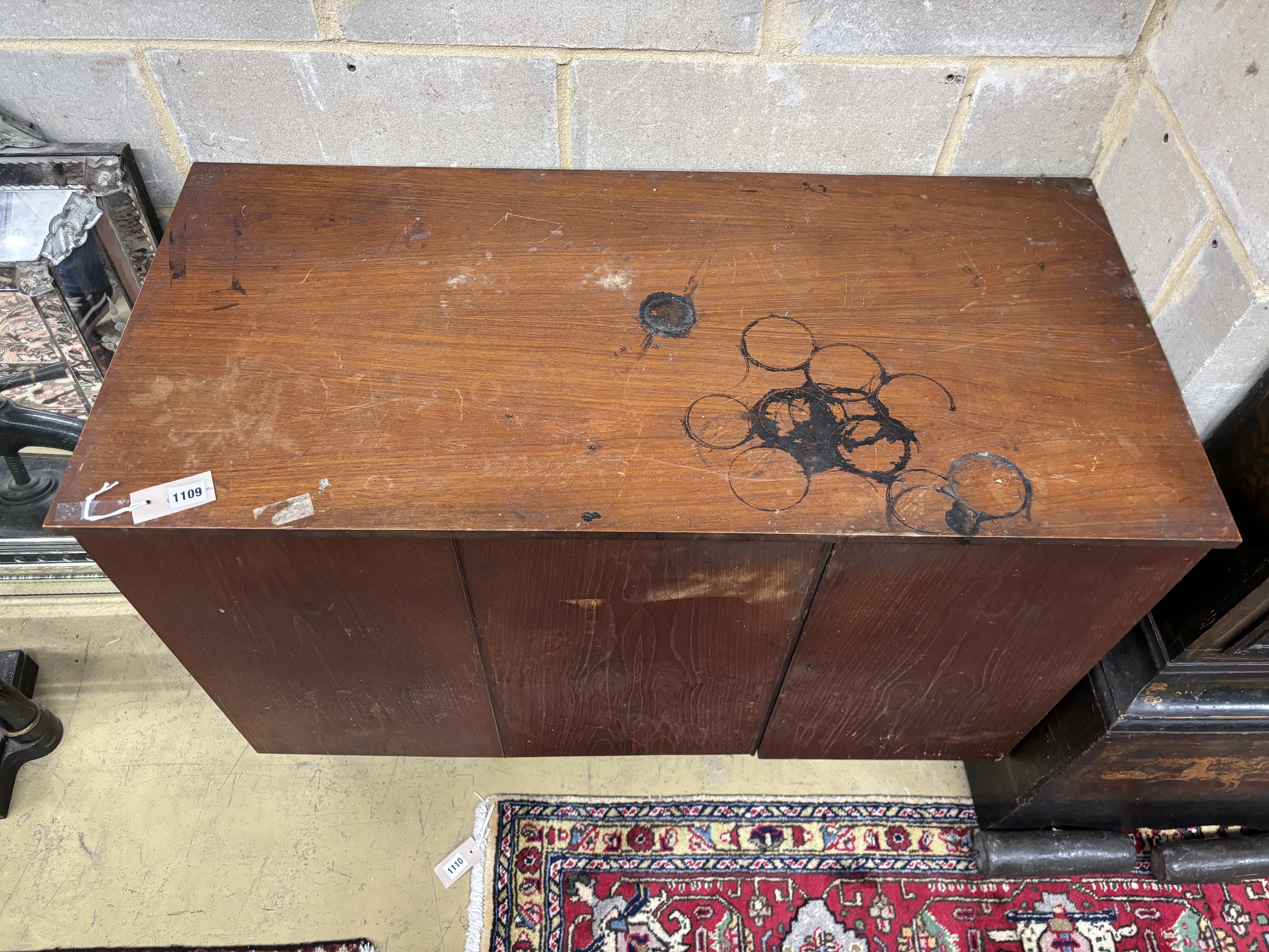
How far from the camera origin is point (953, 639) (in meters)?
1.02

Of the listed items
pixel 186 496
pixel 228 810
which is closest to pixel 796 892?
pixel 228 810

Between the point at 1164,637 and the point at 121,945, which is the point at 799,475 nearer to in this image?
the point at 1164,637

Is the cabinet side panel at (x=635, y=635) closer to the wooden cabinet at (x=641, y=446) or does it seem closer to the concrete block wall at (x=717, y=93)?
the wooden cabinet at (x=641, y=446)

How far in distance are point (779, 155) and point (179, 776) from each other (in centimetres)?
136

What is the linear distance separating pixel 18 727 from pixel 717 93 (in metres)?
1.43

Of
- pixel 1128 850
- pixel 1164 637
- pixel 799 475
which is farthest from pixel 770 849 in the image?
pixel 799 475

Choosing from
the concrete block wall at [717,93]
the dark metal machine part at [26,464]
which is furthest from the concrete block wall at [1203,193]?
the dark metal machine part at [26,464]

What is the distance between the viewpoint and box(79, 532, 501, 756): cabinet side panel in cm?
87

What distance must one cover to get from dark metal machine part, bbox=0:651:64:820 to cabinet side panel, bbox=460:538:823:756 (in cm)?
78

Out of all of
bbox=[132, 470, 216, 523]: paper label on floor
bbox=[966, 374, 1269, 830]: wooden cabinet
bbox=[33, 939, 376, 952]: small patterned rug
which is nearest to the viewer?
bbox=[132, 470, 216, 523]: paper label on floor

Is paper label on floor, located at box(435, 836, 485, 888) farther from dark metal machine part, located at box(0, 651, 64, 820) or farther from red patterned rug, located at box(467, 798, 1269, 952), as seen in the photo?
dark metal machine part, located at box(0, 651, 64, 820)

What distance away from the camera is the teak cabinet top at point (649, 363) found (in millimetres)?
845

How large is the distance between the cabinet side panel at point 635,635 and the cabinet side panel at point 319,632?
5 centimetres

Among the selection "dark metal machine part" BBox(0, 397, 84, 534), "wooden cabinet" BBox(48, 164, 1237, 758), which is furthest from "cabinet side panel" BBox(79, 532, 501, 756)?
"dark metal machine part" BBox(0, 397, 84, 534)
